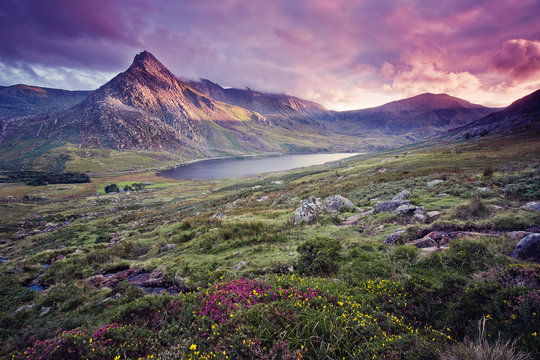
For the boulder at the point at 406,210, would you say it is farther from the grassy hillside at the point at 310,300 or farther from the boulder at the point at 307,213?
the boulder at the point at 307,213

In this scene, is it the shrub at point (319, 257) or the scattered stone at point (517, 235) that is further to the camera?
the shrub at point (319, 257)

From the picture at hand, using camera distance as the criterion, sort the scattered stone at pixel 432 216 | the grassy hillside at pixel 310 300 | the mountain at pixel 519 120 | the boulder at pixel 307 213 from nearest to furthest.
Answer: the grassy hillside at pixel 310 300 < the scattered stone at pixel 432 216 < the boulder at pixel 307 213 < the mountain at pixel 519 120

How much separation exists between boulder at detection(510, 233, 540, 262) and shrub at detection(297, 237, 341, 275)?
527 cm

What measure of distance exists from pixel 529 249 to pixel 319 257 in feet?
20.3

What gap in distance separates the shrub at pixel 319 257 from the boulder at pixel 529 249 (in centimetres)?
527

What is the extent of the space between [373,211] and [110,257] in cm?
1942

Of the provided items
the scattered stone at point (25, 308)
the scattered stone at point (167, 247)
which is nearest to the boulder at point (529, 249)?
the scattered stone at point (167, 247)

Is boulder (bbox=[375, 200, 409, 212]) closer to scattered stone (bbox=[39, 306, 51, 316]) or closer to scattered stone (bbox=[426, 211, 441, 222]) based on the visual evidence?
scattered stone (bbox=[426, 211, 441, 222])

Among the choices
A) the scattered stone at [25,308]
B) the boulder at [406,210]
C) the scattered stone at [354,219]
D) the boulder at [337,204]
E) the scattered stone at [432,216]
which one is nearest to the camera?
the scattered stone at [25,308]

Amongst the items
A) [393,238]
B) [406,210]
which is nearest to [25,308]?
[393,238]

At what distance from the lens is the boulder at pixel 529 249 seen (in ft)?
19.7

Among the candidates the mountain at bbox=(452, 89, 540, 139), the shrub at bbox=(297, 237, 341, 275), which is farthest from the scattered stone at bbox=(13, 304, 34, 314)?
the mountain at bbox=(452, 89, 540, 139)

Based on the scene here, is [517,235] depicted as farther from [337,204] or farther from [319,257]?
[337,204]

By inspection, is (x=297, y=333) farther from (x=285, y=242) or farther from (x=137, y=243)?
(x=137, y=243)
